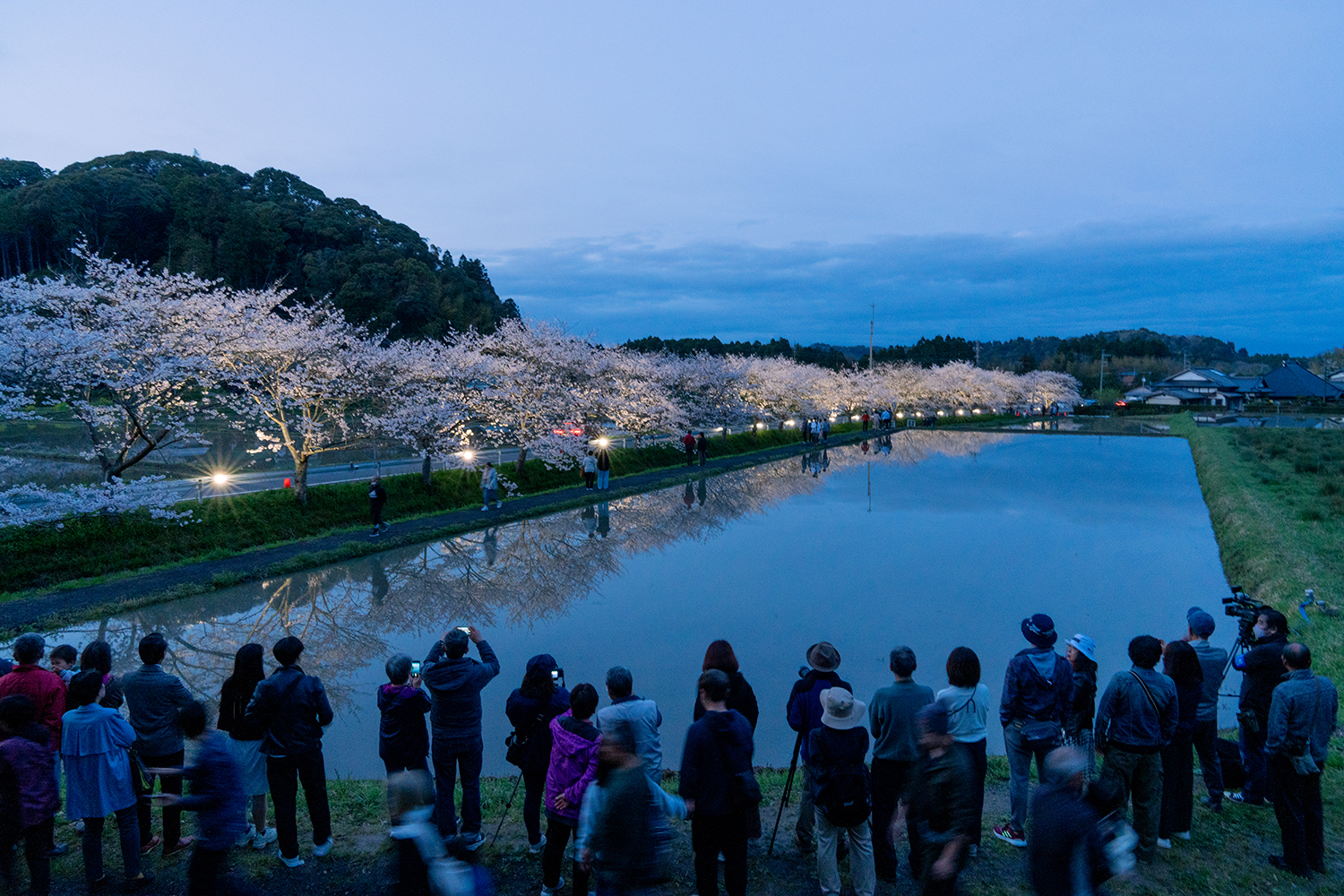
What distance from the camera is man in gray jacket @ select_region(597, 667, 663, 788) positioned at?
13.3ft

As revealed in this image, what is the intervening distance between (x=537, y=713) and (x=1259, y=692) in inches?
205

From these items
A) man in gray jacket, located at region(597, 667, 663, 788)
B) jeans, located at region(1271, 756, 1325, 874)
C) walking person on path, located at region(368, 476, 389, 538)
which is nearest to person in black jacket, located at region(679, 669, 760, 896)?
man in gray jacket, located at region(597, 667, 663, 788)

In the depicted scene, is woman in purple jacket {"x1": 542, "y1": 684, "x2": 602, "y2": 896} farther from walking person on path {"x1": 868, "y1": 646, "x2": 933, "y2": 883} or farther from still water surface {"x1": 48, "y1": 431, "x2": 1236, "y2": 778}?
still water surface {"x1": 48, "y1": 431, "x2": 1236, "y2": 778}

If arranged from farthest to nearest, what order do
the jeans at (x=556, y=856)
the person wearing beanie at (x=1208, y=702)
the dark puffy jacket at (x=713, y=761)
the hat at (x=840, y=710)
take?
the person wearing beanie at (x=1208, y=702), the jeans at (x=556, y=856), the hat at (x=840, y=710), the dark puffy jacket at (x=713, y=761)

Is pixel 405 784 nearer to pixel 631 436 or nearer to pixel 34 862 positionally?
pixel 34 862

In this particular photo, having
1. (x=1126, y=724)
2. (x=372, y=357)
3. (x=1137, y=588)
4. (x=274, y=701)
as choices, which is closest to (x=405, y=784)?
(x=274, y=701)

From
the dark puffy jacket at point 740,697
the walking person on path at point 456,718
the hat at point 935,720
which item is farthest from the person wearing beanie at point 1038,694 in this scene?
the walking person on path at point 456,718

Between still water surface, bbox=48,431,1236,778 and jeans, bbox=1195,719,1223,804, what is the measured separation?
2.01 metres

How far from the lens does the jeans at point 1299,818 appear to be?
15.0 feet

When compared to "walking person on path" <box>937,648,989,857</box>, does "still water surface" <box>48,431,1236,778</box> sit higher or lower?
lower

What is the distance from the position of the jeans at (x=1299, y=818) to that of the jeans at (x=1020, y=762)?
1416 millimetres

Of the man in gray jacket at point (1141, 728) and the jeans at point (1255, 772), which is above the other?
the man in gray jacket at point (1141, 728)

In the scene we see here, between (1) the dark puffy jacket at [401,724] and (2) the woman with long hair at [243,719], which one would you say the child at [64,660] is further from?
(1) the dark puffy jacket at [401,724]

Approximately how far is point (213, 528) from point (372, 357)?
6.58m
